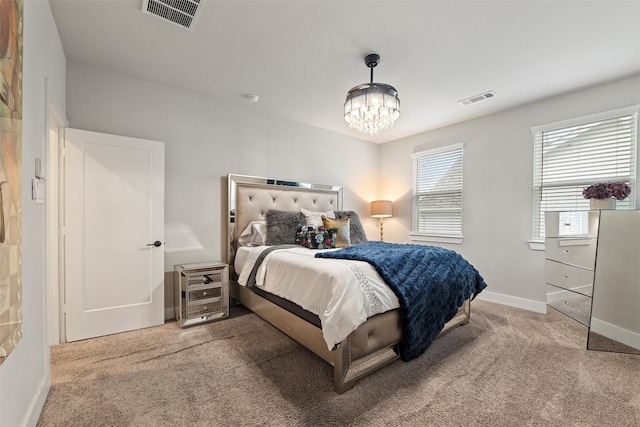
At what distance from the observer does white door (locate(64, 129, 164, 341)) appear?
2510 mm

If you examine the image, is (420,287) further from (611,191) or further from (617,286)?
(611,191)

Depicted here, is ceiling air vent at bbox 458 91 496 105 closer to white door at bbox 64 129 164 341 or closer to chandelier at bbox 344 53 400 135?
chandelier at bbox 344 53 400 135

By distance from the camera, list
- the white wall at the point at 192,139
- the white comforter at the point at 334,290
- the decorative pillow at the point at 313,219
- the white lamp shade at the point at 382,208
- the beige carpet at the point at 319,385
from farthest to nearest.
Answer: the white lamp shade at the point at 382,208 < the decorative pillow at the point at 313,219 < the white wall at the point at 192,139 < the white comforter at the point at 334,290 < the beige carpet at the point at 319,385

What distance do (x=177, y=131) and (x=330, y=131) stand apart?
2349 millimetres

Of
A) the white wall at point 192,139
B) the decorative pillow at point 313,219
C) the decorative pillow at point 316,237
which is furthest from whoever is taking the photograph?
the decorative pillow at point 313,219

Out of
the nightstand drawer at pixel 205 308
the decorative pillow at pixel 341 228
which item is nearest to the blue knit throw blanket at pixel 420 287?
the decorative pillow at pixel 341 228

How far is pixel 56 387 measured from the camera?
1820 mm

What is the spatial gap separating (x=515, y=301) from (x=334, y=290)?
303 centimetres

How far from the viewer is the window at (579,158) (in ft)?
9.35

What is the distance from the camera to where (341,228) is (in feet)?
11.2

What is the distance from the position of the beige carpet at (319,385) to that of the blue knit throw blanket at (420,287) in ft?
0.72

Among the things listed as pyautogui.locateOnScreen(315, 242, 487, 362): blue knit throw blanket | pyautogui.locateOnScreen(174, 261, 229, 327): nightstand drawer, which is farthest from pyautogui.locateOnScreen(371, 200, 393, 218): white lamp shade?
pyautogui.locateOnScreen(174, 261, 229, 327): nightstand drawer

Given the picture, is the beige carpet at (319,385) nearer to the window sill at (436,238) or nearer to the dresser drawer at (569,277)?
the dresser drawer at (569,277)

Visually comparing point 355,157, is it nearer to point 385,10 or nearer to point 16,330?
point 385,10
